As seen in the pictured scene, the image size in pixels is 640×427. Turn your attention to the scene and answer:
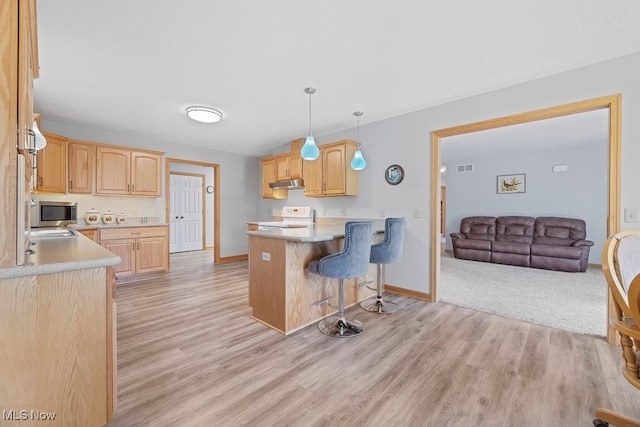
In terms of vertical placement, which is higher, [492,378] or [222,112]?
[222,112]

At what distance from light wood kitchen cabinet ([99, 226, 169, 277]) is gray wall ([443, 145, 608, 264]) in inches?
267

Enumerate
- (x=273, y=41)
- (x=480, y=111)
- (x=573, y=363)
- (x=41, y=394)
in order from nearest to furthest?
1. (x=41, y=394)
2. (x=573, y=363)
3. (x=273, y=41)
4. (x=480, y=111)

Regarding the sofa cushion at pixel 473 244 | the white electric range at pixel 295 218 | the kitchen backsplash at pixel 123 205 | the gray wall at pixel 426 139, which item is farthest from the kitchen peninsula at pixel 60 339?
the sofa cushion at pixel 473 244

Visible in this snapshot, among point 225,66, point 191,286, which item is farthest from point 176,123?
point 191,286

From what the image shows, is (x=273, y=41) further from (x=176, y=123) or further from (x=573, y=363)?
(x=573, y=363)

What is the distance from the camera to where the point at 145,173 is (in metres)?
4.61

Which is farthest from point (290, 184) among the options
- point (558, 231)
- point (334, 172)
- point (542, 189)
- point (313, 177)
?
point (542, 189)

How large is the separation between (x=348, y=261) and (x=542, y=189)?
5.96m

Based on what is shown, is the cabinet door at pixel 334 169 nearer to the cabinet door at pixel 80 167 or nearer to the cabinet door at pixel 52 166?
the cabinet door at pixel 80 167

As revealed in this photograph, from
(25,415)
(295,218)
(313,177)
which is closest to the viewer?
(25,415)

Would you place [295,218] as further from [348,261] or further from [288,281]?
[348,261]

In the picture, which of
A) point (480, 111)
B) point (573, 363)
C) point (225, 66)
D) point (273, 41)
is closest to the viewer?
point (573, 363)

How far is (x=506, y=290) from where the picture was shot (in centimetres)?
380

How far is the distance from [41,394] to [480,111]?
399cm
